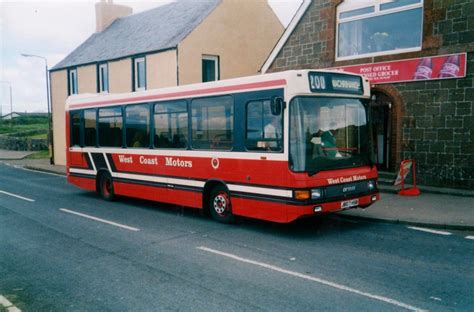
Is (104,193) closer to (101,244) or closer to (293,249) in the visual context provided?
(101,244)

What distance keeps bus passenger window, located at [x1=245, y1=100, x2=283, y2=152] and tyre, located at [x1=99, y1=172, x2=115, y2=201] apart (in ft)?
19.7

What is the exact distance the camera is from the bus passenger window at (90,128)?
13.4m

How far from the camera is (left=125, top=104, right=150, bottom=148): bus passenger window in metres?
11.3

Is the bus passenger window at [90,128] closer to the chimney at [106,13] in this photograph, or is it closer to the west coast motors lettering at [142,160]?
the west coast motors lettering at [142,160]

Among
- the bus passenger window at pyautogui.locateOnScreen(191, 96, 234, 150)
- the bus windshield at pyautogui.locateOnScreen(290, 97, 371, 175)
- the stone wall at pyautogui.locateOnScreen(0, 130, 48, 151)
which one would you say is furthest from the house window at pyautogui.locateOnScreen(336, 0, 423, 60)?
the stone wall at pyautogui.locateOnScreen(0, 130, 48, 151)

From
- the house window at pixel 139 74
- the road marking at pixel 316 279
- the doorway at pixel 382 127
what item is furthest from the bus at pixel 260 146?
the house window at pixel 139 74

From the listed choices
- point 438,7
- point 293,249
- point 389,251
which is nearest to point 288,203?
point 293,249

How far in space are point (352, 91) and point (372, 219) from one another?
9.64ft

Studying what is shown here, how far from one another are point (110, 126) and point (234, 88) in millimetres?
5339

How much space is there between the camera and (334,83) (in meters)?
8.26

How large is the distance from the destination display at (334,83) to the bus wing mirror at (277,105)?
2.02 feet

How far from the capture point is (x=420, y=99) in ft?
42.7

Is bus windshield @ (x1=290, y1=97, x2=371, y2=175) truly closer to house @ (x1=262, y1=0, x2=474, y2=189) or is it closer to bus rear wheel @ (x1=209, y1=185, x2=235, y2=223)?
bus rear wheel @ (x1=209, y1=185, x2=235, y2=223)

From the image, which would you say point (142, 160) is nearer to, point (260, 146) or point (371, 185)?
point (260, 146)
